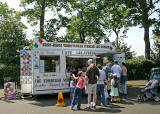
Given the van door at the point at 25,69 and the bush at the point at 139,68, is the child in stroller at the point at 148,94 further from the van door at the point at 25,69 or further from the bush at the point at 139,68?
the bush at the point at 139,68

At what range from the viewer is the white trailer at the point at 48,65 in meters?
11.1

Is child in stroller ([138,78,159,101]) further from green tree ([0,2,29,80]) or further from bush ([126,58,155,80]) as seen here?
bush ([126,58,155,80])

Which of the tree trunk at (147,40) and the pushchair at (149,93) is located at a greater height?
the tree trunk at (147,40)

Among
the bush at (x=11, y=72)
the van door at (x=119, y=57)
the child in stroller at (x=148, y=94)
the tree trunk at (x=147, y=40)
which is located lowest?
the child in stroller at (x=148, y=94)

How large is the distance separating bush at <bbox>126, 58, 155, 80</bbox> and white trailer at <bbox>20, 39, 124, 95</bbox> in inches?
494

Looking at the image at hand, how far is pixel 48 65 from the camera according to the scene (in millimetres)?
11508

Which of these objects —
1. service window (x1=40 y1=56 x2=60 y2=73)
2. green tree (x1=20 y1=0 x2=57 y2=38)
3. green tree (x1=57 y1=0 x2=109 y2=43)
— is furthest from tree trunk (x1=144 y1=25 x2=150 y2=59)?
service window (x1=40 y1=56 x2=60 y2=73)

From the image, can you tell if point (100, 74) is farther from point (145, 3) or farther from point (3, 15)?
point (3, 15)

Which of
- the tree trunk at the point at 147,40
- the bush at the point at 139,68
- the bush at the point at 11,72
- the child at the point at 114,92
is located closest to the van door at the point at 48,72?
the child at the point at 114,92

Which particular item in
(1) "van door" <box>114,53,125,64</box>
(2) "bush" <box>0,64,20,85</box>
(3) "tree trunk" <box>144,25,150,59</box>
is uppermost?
(3) "tree trunk" <box>144,25,150,59</box>

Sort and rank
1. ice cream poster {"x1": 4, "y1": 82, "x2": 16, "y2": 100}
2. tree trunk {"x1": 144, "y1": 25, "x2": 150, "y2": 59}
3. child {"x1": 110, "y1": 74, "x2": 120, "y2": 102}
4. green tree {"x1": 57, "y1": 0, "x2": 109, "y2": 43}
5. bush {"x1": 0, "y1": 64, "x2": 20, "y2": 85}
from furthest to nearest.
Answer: tree trunk {"x1": 144, "y1": 25, "x2": 150, "y2": 59} < green tree {"x1": 57, "y1": 0, "x2": 109, "y2": 43} < bush {"x1": 0, "y1": 64, "x2": 20, "y2": 85} < ice cream poster {"x1": 4, "y1": 82, "x2": 16, "y2": 100} < child {"x1": 110, "y1": 74, "x2": 120, "y2": 102}

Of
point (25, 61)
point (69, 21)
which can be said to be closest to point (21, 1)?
point (69, 21)

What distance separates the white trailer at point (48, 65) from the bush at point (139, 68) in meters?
12.6

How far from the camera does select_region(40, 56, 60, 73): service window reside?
11328 mm
